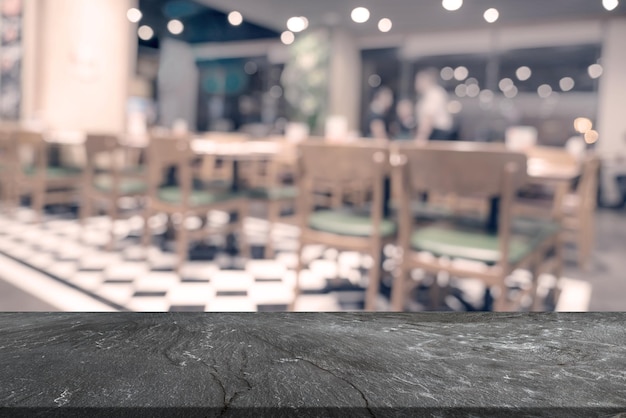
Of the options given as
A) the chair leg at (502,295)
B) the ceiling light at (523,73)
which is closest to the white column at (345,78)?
the ceiling light at (523,73)

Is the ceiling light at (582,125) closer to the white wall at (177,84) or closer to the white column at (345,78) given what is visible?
the white column at (345,78)

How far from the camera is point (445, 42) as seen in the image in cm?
1069

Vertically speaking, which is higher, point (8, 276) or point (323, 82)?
point (323, 82)

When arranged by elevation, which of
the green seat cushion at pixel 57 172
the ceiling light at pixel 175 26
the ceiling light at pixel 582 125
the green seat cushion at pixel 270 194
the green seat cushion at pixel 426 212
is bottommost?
the green seat cushion at pixel 426 212

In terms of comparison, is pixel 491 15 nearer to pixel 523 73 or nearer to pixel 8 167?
pixel 523 73

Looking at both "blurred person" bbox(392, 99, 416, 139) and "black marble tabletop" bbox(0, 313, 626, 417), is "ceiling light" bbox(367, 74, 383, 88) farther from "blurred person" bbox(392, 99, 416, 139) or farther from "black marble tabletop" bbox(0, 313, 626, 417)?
"black marble tabletop" bbox(0, 313, 626, 417)

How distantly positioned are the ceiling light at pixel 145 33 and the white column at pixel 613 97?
27.3 feet

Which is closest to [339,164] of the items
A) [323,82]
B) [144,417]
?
[144,417]

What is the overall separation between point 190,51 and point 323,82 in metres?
4.87

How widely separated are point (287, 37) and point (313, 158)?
956 centimetres

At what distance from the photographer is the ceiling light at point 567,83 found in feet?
34.4

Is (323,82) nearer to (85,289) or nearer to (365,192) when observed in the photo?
(365,192)

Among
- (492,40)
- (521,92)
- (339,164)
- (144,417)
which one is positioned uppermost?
(492,40)

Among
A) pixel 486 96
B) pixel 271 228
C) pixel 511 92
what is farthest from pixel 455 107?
pixel 271 228
